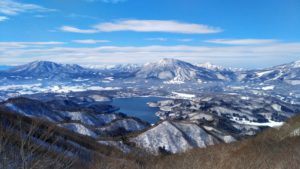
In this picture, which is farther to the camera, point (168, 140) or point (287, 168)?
point (168, 140)

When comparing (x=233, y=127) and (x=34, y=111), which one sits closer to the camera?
(x=34, y=111)

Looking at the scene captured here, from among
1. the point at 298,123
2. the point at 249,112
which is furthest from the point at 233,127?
the point at 298,123

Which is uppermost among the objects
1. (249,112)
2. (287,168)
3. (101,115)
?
(287,168)

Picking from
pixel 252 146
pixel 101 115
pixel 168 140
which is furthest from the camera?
pixel 101 115

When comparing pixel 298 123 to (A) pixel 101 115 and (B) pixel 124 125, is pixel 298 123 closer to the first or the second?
(B) pixel 124 125

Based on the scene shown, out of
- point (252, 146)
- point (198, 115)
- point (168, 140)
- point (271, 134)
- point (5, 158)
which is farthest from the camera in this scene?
point (198, 115)

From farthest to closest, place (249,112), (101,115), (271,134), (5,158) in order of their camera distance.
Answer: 1. (249,112)
2. (101,115)
3. (271,134)
4. (5,158)

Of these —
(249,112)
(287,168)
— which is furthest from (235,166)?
(249,112)

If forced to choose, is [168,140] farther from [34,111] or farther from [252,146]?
Result: [252,146]

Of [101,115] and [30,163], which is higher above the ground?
[30,163]
